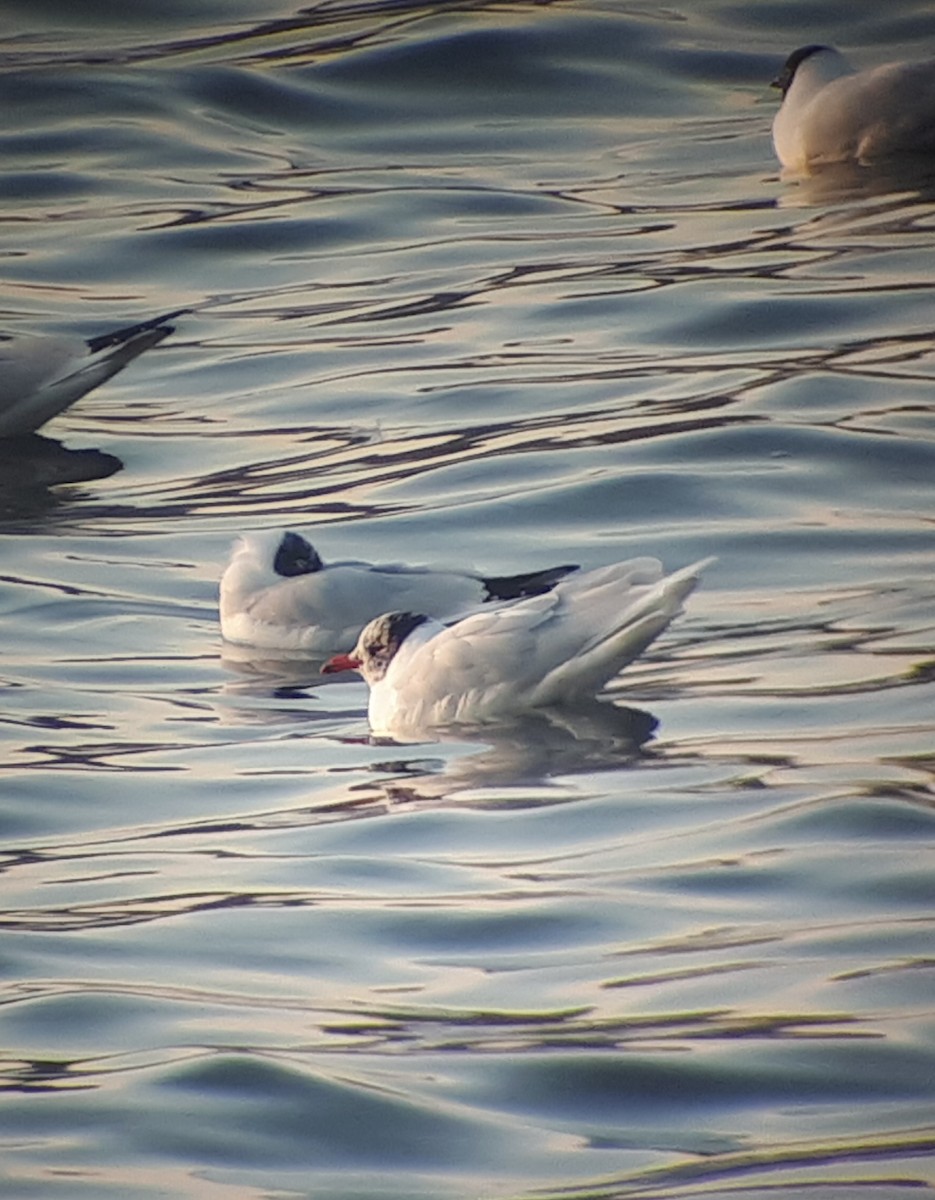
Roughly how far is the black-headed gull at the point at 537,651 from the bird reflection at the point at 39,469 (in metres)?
4.22

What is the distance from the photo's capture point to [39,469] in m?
A: 13.0

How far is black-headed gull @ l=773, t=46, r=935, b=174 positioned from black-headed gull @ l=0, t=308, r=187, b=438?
4.47 metres

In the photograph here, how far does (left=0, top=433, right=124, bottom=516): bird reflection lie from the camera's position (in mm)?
12234

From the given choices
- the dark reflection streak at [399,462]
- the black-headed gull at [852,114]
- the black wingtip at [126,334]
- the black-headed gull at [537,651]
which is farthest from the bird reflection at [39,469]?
the black-headed gull at [852,114]

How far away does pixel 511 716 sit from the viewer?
325 inches

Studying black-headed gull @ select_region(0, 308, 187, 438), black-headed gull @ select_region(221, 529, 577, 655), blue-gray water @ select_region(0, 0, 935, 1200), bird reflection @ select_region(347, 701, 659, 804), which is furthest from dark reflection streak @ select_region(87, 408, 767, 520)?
bird reflection @ select_region(347, 701, 659, 804)

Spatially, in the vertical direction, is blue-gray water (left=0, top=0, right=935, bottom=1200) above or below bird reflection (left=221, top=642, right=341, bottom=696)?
above

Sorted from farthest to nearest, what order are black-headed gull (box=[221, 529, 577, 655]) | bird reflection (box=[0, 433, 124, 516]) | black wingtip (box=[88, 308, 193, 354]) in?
black wingtip (box=[88, 308, 193, 354]), bird reflection (box=[0, 433, 124, 516]), black-headed gull (box=[221, 529, 577, 655])

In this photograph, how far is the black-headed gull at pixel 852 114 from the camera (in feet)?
50.7

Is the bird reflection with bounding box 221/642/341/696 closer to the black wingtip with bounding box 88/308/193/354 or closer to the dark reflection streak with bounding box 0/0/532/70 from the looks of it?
the black wingtip with bounding box 88/308/193/354

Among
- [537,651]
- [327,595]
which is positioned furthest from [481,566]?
[537,651]

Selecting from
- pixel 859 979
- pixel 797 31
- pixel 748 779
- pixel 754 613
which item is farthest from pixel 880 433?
pixel 797 31

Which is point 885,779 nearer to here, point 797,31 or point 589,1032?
point 589,1032

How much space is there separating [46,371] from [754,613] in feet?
17.1
